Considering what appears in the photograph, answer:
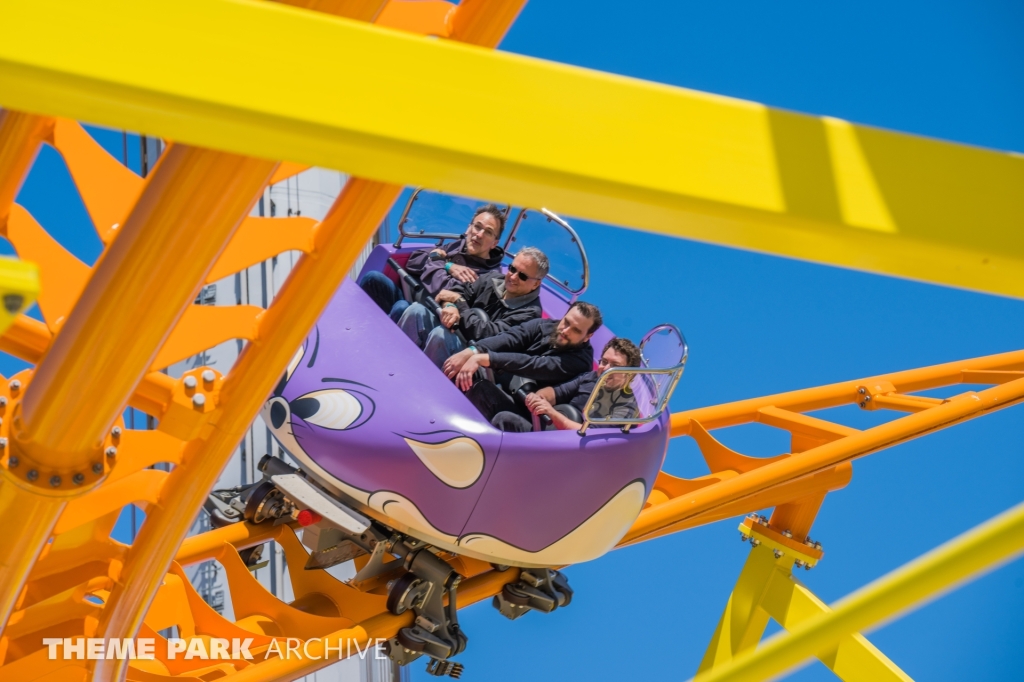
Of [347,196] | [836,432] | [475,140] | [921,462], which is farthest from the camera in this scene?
[921,462]

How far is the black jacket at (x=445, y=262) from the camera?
3037mm

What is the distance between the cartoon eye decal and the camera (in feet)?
A: 7.20

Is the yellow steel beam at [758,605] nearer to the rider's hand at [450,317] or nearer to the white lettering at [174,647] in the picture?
the rider's hand at [450,317]

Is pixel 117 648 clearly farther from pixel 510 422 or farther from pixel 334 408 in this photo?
pixel 510 422

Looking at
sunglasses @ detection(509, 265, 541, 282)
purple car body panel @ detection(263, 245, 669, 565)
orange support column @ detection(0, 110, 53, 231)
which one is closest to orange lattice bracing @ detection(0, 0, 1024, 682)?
orange support column @ detection(0, 110, 53, 231)

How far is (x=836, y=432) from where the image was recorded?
3.11 metres

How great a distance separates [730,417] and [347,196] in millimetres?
2038

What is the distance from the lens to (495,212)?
3.17 metres

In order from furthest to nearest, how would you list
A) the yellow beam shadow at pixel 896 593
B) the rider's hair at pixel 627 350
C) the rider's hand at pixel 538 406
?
1. the rider's hair at pixel 627 350
2. the rider's hand at pixel 538 406
3. the yellow beam shadow at pixel 896 593

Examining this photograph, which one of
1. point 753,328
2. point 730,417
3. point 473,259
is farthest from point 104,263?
point 753,328

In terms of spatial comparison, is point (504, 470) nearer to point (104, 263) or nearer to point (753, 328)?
point (104, 263)

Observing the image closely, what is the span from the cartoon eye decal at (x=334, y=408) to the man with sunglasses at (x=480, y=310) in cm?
41

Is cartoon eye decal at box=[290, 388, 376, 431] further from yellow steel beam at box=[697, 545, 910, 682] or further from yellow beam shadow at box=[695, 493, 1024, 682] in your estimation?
yellow steel beam at box=[697, 545, 910, 682]

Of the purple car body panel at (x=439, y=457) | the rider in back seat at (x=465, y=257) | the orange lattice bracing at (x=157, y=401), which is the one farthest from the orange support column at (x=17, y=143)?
the rider in back seat at (x=465, y=257)
